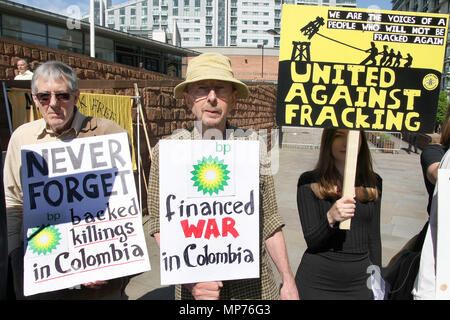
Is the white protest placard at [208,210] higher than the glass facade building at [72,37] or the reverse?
the reverse

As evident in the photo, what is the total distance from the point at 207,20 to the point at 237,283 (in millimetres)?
101787

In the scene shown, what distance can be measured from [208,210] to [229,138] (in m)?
0.41

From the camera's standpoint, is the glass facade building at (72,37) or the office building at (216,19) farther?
the office building at (216,19)

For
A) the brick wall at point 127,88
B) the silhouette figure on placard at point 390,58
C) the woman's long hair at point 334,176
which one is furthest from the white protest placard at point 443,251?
the brick wall at point 127,88

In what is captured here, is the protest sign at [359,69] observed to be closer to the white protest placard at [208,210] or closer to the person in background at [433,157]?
the person in background at [433,157]

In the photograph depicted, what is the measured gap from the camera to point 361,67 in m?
2.01

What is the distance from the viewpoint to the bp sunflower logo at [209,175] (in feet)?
5.72

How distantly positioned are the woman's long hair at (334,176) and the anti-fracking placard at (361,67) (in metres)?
0.25

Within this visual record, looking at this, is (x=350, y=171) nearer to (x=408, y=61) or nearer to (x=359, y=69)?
(x=359, y=69)

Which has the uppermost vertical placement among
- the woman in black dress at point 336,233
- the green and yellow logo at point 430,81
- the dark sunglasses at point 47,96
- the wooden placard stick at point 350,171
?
the green and yellow logo at point 430,81

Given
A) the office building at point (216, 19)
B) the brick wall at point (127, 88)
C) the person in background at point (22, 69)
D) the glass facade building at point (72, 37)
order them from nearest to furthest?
1. the brick wall at point (127, 88)
2. the person in background at point (22, 69)
3. the glass facade building at point (72, 37)
4. the office building at point (216, 19)

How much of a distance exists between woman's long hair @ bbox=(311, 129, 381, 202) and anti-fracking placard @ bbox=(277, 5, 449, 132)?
0.25 m

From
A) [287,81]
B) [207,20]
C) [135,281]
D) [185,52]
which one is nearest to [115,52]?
[185,52]

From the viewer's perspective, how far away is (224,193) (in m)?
1.77
